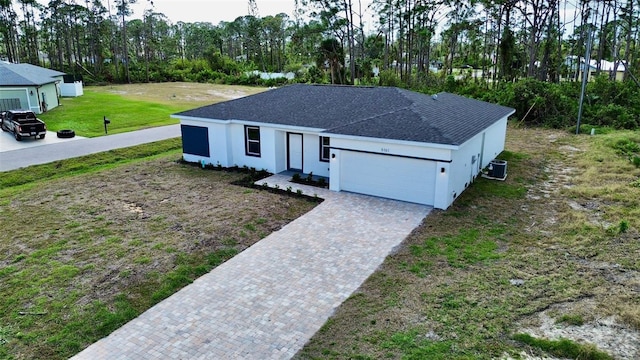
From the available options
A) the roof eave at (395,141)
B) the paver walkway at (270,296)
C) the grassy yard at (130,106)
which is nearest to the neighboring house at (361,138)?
the roof eave at (395,141)

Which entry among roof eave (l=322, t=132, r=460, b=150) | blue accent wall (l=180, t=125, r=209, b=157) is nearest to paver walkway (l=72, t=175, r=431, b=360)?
roof eave (l=322, t=132, r=460, b=150)

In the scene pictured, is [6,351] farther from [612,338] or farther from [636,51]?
[636,51]

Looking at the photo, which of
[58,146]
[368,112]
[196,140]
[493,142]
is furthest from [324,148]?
[58,146]

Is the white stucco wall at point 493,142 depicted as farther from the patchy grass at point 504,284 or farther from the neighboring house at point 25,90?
the neighboring house at point 25,90

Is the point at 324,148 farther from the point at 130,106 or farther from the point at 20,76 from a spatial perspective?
the point at 20,76

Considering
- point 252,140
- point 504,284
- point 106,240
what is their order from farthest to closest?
1. point 252,140
2. point 106,240
3. point 504,284

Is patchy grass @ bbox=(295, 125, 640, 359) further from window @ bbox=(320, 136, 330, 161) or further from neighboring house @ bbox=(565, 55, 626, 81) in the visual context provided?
neighboring house @ bbox=(565, 55, 626, 81)
